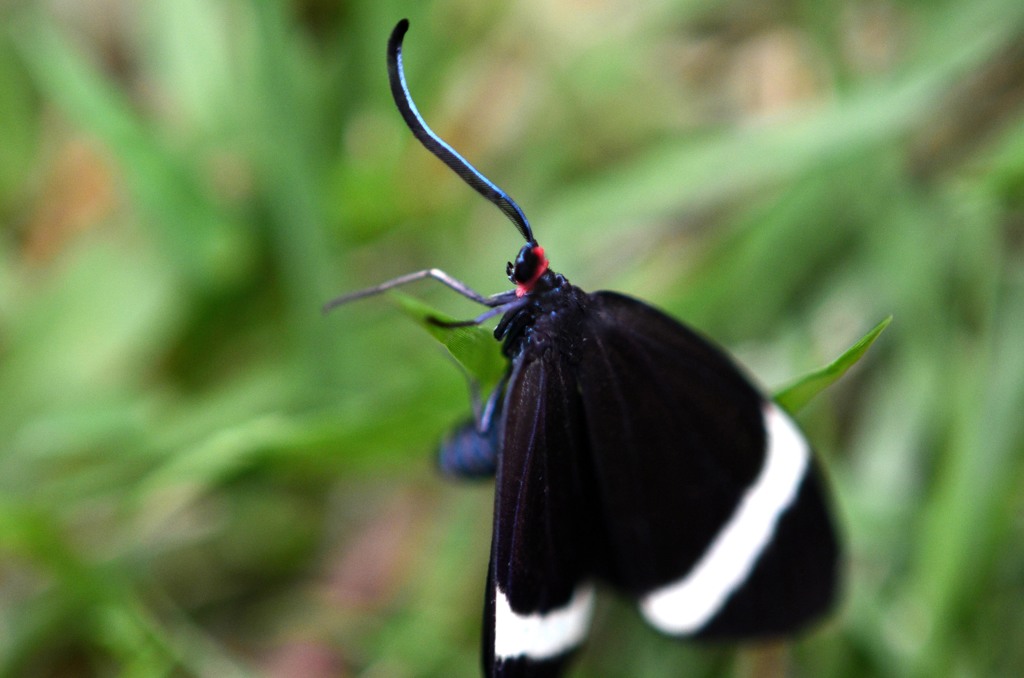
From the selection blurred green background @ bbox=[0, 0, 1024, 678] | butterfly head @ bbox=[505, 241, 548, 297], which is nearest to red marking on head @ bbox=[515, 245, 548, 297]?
butterfly head @ bbox=[505, 241, 548, 297]

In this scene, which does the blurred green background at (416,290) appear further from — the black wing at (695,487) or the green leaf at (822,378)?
the green leaf at (822,378)

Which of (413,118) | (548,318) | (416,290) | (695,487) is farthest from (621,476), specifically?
(416,290)

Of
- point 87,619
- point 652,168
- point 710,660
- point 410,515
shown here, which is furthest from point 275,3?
point 710,660

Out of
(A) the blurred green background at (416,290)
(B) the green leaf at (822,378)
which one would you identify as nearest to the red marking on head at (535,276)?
(B) the green leaf at (822,378)

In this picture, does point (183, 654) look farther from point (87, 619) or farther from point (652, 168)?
point (652, 168)

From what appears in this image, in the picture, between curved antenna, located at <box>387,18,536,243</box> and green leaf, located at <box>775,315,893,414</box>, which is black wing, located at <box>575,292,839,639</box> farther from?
curved antenna, located at <box>387,18,536,243</box>
